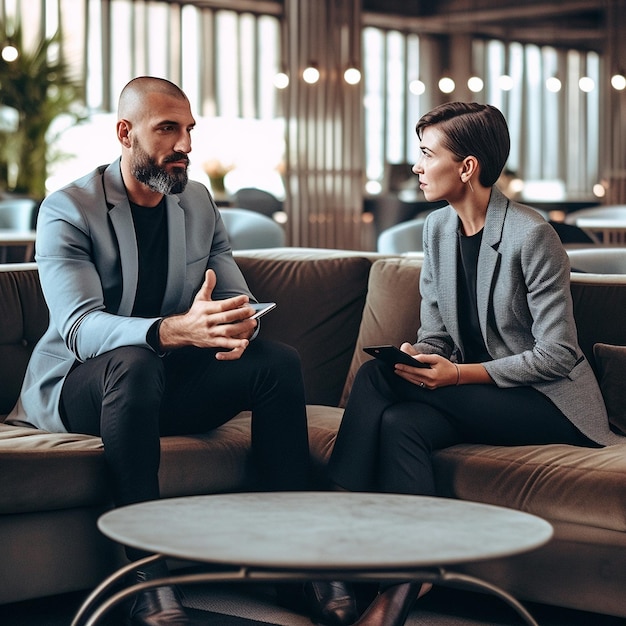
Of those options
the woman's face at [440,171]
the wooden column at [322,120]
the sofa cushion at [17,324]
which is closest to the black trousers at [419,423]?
the woman's face at [440,171]

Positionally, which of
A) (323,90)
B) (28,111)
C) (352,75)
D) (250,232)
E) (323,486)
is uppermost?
(352,75)

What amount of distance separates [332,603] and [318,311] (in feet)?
3.82

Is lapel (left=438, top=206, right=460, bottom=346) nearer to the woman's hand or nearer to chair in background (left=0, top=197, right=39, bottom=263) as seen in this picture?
the woman's hand

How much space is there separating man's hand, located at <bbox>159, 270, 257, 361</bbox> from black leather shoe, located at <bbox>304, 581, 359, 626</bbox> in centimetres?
60

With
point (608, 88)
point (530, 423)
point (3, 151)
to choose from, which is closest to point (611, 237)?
point (608, 88)

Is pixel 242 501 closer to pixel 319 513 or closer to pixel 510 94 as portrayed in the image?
pixel 319 513

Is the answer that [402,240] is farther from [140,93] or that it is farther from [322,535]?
[322,535]

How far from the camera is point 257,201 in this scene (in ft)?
30.0

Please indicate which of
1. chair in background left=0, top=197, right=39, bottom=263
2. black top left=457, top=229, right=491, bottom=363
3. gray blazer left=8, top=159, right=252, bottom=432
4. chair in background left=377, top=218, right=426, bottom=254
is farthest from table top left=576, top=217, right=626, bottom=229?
gray blazer left=8, top=159, right=252, bottom=432

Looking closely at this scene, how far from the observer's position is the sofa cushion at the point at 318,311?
11.1ft

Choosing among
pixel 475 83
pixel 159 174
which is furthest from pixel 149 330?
pixel 475 83

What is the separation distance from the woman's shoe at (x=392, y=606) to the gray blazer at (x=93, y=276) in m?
0.83

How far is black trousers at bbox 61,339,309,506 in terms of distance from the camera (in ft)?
8.07

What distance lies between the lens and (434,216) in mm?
2930
